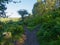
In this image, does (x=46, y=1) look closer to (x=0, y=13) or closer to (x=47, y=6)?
(x=47, y=6)

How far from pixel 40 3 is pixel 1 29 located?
110 feet

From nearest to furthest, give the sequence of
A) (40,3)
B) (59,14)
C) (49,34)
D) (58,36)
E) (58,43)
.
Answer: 1. (58,43)
2. (58,36)
3. (49,34)
4. (59,14)
5. (40,3)

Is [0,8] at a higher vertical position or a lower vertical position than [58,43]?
higher

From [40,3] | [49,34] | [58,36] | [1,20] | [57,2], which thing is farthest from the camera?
[40,3]

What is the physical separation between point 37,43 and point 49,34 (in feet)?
3.64

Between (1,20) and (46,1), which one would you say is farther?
→ (46,1)

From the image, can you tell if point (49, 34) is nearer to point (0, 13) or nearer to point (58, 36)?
point (58, 36)

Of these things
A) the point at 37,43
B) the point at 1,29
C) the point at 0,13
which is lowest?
the point at 37,43

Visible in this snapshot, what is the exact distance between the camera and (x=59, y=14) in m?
24.1

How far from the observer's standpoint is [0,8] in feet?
29.0

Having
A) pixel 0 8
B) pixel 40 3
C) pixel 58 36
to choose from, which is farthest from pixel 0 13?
pixel 40 3

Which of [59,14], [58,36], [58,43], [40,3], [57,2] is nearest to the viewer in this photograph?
[58,43]

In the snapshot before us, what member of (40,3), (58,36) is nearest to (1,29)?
(58,36)

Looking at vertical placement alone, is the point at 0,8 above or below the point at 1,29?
above
